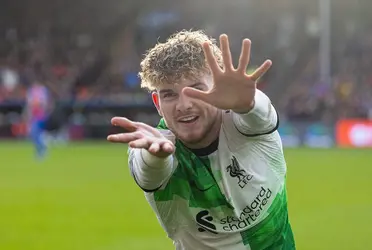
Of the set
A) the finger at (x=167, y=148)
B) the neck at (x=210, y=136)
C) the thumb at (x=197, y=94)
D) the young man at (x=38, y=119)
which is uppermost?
the thumb at (x=197, y=94)

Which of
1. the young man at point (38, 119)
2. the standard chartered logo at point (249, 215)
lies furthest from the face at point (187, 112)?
the young man at point (38, 119)

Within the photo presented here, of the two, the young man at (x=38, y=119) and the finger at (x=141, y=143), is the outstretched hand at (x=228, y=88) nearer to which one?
the finger at (x=141, y=143)

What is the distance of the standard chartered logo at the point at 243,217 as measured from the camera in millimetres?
4355

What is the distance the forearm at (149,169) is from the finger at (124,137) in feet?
0.52

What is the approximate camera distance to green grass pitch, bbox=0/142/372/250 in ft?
32.2

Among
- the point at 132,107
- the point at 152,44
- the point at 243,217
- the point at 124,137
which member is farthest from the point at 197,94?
the point at 152,44

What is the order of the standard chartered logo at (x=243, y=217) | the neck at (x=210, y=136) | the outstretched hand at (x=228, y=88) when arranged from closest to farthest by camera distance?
the outstretched hand at (x=228, y=88) → the neck at (x=210, y=136) → the standard chartered logo at (x=243, y=217)

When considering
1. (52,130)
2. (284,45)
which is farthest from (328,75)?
(52,130)

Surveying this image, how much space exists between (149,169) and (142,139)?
0.26 meters

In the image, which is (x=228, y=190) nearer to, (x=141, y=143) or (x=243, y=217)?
(x=243, y=217)

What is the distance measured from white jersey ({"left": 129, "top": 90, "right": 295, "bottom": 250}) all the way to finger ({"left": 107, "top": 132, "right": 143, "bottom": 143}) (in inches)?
13.3

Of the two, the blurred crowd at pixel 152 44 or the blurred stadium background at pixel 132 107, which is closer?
the blurred stadium background at pixel 132 107

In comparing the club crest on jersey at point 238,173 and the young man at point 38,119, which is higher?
the club crest on jersey at point 238,173

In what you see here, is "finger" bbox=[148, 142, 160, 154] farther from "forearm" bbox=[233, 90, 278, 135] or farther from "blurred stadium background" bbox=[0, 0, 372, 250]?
"blurred stadium background" bbox=[0, 0, 372, 250]
